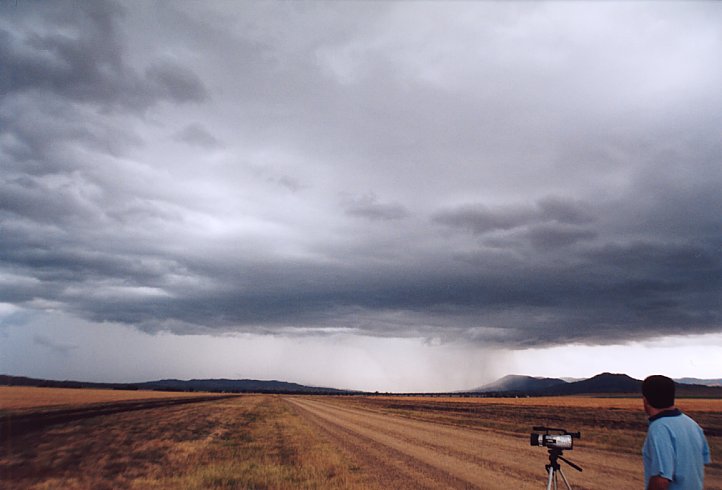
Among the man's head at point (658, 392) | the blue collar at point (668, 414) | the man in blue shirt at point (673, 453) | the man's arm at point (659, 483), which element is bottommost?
the man's arm at point (659, 483)


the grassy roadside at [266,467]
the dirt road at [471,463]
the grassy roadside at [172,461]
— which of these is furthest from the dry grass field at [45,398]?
the dirt road at [471,463]

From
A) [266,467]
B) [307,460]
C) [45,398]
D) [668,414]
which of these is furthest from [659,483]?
[45,398]

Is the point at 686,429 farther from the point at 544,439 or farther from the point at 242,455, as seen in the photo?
the point at 242,455

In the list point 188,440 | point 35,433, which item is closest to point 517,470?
point 188,440

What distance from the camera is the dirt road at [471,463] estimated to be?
14.6 metres

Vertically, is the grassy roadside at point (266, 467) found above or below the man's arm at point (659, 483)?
below

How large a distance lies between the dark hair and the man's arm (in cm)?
70

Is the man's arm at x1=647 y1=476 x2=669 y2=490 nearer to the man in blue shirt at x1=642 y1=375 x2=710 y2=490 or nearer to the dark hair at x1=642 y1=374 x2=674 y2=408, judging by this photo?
the man in blue shirt at x1=642 y1=375 x2=710 y2=490

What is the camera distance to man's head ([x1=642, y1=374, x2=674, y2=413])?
192 inches

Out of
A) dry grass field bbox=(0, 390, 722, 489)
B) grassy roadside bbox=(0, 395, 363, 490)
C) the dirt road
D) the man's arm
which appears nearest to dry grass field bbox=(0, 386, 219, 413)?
grassy roadside bbox=(0, 395, 363, 490)

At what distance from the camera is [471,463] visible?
18.1 meters

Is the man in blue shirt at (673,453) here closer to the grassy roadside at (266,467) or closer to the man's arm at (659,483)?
the man's arm at (659,483)

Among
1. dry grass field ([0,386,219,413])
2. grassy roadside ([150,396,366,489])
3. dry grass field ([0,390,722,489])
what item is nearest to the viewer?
grassy roadside ([150,396,366,489])

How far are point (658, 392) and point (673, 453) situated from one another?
0.59m
